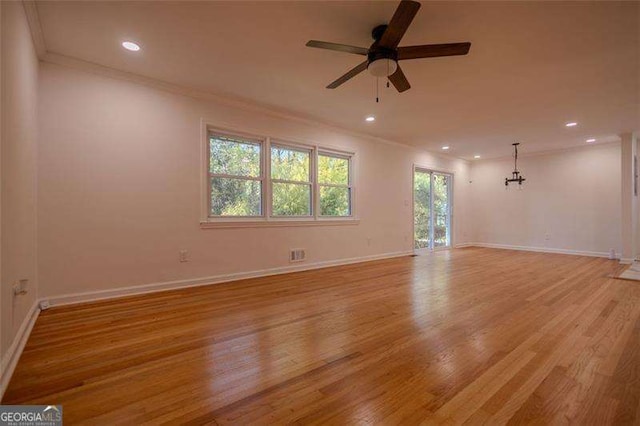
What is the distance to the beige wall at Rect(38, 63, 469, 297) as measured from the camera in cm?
310

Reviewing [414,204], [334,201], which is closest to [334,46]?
[334,201]

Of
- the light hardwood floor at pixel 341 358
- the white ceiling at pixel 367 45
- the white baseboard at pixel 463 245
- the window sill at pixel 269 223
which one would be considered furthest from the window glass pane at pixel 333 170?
the white baseboard at pixel 463 245

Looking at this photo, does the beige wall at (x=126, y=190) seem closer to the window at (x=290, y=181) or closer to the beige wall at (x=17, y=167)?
the beige wall at (x=17, y=167)

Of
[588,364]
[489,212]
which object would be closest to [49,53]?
[588,364]

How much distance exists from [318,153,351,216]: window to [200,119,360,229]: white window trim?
78 millimetres

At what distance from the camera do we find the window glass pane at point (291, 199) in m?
4.86

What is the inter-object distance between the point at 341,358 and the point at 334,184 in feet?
13.0

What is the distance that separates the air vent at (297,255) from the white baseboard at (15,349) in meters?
3.10

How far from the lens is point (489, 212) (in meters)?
8.70

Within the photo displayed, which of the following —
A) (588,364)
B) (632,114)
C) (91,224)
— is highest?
(632,114)

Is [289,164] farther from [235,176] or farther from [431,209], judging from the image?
[431,209]

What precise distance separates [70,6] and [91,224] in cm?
209

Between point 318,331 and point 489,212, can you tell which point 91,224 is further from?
point 489,212

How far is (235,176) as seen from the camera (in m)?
4.39
